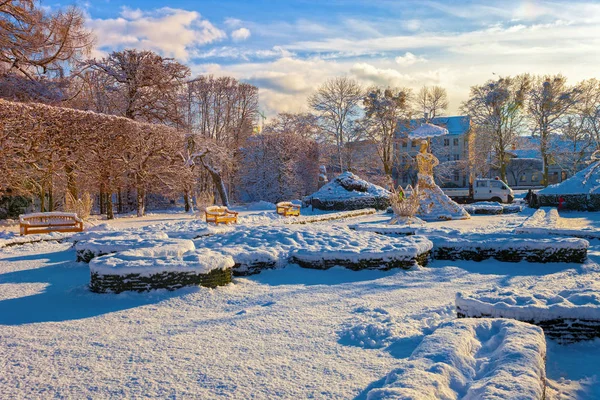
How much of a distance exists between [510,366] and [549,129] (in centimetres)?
3352

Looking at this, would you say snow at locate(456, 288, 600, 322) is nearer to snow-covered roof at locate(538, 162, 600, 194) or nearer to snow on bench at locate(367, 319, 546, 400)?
snow on bench at locate(367, 319, 546, 400)

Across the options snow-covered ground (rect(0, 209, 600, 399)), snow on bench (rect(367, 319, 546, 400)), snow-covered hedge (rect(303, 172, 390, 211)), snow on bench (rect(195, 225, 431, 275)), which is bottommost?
snow-covered ground (rect(0, 209, 600, 399))

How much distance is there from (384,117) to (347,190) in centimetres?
1120

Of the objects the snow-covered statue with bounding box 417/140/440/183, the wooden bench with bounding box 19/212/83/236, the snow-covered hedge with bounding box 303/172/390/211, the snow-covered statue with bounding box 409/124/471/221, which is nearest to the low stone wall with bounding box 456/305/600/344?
the wooden bench with bounding box 19/212/83/236

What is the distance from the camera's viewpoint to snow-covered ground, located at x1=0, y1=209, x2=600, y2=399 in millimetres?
3201

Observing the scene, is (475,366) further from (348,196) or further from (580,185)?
(580,185)

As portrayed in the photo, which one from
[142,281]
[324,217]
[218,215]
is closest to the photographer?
[142,281]

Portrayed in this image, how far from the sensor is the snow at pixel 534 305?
4.01 meters

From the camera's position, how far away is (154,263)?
596cm

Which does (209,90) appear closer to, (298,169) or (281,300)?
(298,169)

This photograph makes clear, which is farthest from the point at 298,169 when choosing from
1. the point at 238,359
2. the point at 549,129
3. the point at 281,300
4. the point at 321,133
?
the point at 238,359

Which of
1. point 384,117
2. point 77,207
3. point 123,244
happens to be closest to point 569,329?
point 123,244

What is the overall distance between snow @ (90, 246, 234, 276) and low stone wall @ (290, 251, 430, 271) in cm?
158

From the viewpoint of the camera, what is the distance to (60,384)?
3.22 meters
